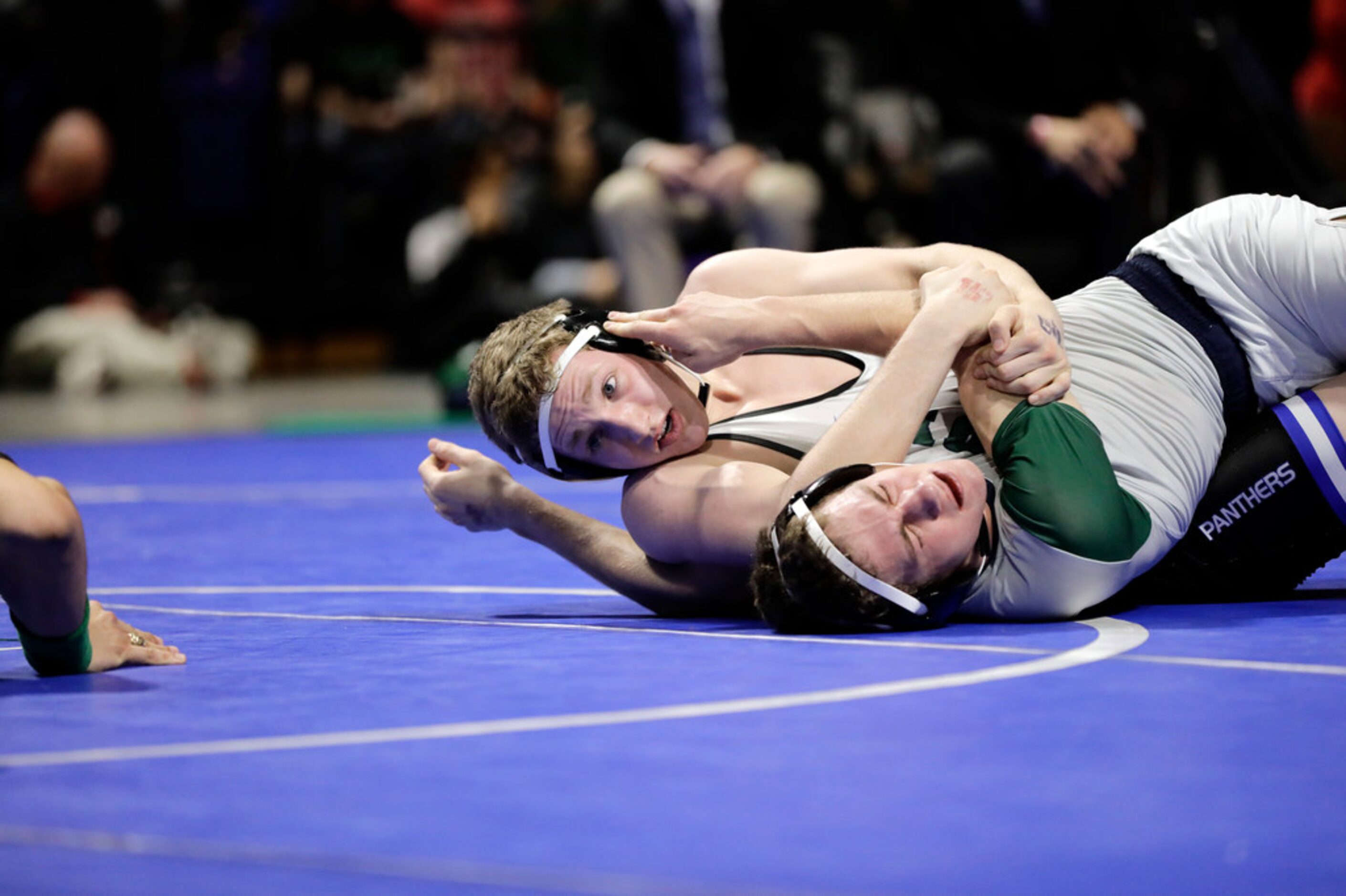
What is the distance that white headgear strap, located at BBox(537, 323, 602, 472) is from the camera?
3.31m

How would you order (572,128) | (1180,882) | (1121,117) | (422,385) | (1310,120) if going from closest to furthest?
(1180,882)
(1121,117)
(1310,120)
(572,128)
(422,385)

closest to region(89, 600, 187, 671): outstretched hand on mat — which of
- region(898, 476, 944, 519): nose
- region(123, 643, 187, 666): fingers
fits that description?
region(123, 643, 187, 666): fingers

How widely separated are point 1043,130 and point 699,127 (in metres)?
1.63

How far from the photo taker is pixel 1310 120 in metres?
8.68

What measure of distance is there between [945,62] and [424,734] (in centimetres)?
597

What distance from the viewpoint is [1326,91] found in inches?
339

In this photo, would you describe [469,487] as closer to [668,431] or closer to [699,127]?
[668,431]

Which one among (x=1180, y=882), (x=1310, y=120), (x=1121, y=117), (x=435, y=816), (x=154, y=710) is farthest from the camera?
(x=1310, y=120)

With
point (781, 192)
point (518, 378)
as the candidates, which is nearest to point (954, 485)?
point (518, 378)

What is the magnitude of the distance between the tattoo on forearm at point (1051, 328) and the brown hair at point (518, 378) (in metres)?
0.86

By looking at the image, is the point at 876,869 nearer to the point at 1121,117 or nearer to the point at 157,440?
the point at 1121,117

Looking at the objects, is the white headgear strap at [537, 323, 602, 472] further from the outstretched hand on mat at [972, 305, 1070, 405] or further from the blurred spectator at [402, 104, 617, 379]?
the blurred spectator at [402, 104, 617, 379]

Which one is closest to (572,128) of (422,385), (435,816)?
(422,385)

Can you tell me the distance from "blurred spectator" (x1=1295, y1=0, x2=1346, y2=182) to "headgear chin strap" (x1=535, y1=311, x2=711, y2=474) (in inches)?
234
